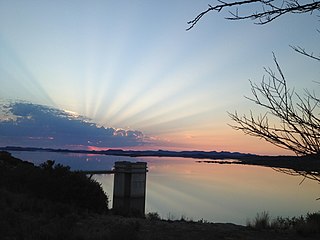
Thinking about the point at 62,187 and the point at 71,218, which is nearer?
the point at 71,218

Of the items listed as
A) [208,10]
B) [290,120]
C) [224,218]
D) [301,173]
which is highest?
[208,10]

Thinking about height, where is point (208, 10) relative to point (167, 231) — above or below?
above

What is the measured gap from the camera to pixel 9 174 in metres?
14.5

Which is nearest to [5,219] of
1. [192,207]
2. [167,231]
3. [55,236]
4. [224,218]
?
[55,236]

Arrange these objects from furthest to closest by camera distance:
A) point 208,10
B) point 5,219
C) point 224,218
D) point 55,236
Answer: point 224,218 < point 5,219 < point 55,236 < point 208,10

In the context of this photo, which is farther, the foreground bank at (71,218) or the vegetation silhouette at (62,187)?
the vegetation silhouette at (62,187)

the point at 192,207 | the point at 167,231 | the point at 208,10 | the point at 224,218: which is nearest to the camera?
the point at 208,10

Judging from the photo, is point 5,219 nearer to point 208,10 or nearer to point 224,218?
point 208,10

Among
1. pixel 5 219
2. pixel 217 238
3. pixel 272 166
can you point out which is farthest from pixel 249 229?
pixel 272 166

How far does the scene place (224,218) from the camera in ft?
66.0

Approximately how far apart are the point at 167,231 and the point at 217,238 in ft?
3.76

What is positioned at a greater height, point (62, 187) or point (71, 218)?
point (62, 187)

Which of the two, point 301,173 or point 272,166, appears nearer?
point 301,173

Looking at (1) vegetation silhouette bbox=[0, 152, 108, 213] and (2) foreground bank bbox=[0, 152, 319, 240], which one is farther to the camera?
(1) vegetation silhouette bbox=[0, 152, 108, 213]
